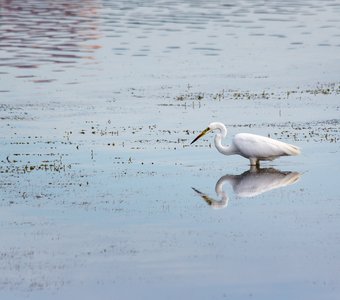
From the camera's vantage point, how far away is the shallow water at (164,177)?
16219 millimetres

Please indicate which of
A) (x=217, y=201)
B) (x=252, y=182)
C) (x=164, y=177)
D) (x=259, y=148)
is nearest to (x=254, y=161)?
(x=259, y=148)

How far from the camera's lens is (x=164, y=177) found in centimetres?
2330

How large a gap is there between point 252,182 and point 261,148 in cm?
143

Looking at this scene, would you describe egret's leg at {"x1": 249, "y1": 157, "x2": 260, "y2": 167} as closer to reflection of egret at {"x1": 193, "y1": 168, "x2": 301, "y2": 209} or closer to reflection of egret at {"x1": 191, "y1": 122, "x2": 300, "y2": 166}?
reflection of egret at {"x1": 191, "y1": 122, "x2": 300, "y2": 166}

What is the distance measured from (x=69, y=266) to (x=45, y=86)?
2266 cm

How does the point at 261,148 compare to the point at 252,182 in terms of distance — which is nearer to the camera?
the point at 252,182

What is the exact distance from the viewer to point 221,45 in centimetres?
5391

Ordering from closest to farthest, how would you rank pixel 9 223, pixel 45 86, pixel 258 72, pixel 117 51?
pixel 9 223, pixel 45 86, pixel 258 72, pixel 117 51

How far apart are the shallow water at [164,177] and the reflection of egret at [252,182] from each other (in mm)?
40

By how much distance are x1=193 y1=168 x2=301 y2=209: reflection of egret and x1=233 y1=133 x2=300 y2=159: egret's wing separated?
349 mm

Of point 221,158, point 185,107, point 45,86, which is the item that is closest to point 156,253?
point 221,158

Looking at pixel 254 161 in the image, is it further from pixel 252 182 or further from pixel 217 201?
pixel 217 201

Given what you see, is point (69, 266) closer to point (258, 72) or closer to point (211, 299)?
point (211, 299)

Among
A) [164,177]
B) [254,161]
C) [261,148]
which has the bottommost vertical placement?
[254,161]
